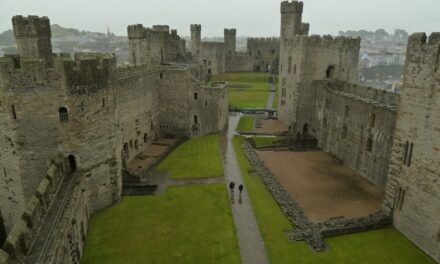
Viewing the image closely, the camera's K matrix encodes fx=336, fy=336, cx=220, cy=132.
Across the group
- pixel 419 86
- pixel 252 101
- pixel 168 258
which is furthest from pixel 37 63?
pixel 252 101

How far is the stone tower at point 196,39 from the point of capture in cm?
7200

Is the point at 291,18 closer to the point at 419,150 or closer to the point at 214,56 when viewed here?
the point at 419,150

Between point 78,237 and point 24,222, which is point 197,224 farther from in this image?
point 24,222

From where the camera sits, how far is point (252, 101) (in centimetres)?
5503

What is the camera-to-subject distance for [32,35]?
22.7 metres

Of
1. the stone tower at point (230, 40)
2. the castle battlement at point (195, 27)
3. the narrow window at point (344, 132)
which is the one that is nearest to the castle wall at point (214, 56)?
the stone tower at point (230, 40)

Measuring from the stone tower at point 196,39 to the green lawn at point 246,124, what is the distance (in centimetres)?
3406

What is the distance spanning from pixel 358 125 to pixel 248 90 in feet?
127

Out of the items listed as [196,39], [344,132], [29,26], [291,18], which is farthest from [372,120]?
[196,39]

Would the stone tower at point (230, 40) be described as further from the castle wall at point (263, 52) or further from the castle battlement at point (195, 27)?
the castle battlement at point (195, 27)

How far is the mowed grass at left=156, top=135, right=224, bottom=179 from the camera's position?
27.8 metres

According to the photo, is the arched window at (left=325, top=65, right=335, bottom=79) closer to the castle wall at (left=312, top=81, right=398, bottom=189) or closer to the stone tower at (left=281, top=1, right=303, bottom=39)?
the castle wall at (left=312, top=81, right=398, bottom=189)

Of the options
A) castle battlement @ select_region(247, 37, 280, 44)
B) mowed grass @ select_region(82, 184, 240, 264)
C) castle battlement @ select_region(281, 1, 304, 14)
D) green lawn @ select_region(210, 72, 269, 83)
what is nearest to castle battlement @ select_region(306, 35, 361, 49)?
castle battlement @ select_region(281, 1, 304, 14)

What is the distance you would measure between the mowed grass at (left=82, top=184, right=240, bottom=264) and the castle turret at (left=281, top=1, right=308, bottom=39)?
2593cm
